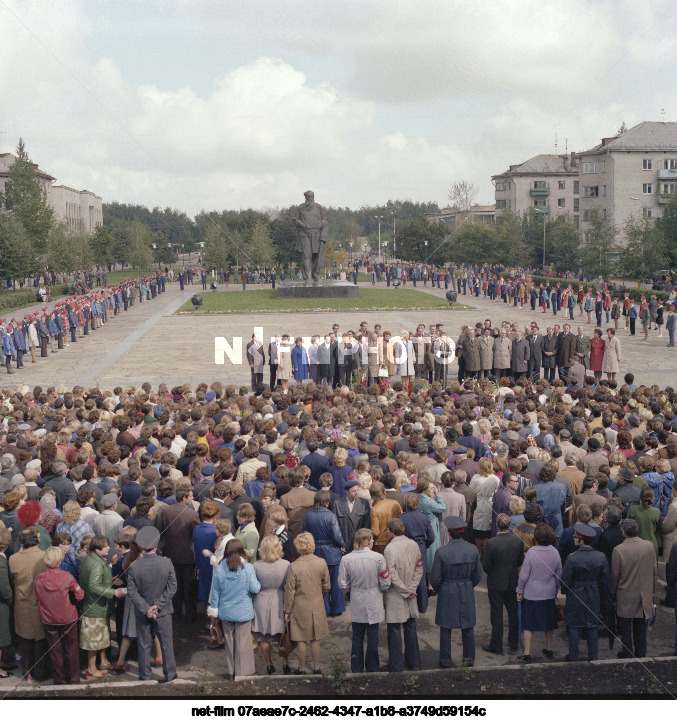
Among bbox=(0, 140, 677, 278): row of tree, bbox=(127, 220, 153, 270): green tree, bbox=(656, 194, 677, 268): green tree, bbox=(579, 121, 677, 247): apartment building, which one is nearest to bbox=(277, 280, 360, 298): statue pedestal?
bbox=(0, 140, 677, 278): row of tree

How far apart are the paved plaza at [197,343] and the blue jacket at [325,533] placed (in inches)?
552

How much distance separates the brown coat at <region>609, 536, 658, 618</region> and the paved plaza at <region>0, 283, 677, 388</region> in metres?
14.0

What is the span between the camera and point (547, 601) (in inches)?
285

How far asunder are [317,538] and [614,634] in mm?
2853

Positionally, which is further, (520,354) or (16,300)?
(16,300)

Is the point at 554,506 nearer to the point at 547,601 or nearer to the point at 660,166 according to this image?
the point at 547,601

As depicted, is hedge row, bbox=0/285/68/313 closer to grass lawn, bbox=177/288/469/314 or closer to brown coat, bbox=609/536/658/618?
grass lawn, bbox=177/288/469/314

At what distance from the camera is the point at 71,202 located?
380 feet

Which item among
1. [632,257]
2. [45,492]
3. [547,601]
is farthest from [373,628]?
[632,257]

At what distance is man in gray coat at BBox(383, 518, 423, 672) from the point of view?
6992mm

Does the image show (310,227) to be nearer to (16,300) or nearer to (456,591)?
(16,300)

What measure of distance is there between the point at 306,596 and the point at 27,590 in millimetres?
2378

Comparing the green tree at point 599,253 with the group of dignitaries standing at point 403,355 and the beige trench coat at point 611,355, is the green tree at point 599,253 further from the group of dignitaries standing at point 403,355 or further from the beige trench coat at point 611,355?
the beige trench coat at point 611,355

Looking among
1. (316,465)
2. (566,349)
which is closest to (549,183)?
(566,349)
